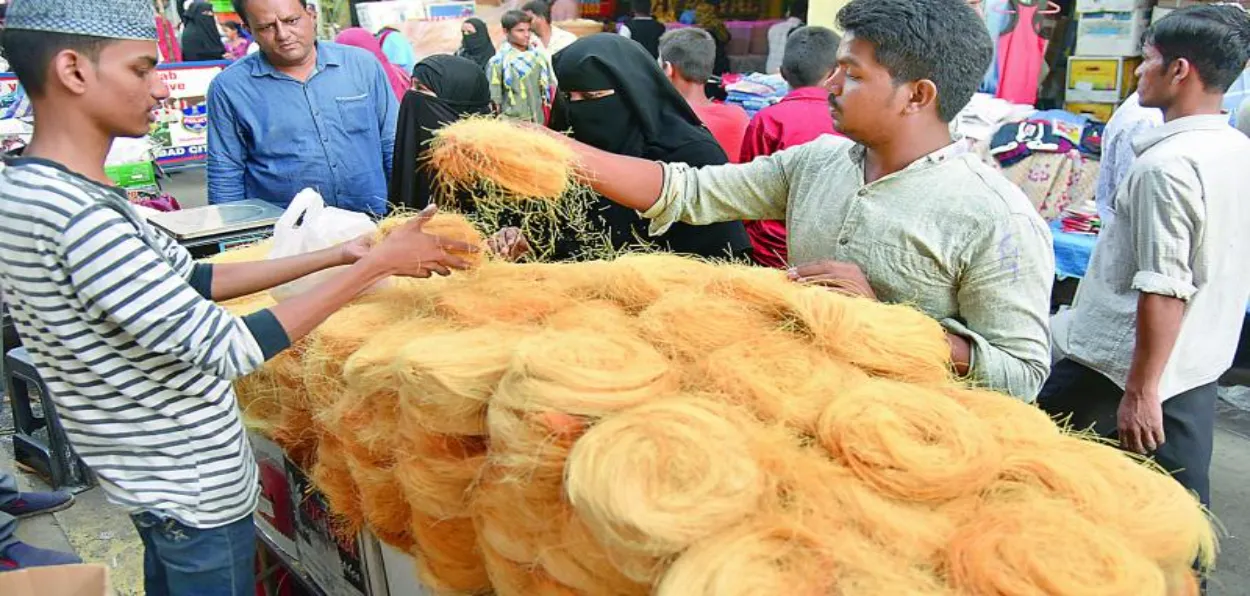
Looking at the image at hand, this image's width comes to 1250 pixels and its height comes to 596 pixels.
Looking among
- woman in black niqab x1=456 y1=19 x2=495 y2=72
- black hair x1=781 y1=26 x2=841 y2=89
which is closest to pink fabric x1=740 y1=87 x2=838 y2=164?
black hair x1=781 y1=26 x2=841 y2=89

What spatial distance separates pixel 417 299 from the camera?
5.62ft

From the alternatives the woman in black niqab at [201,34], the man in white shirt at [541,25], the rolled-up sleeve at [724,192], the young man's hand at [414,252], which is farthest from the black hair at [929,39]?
the woman in black niqab at [201,34]

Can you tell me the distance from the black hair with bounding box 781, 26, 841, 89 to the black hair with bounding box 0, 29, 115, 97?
3.02m

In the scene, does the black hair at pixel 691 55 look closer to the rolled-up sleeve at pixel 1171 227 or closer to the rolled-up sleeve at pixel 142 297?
the rolled-up sleeve at pixel 1171 227

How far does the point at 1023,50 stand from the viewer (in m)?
5.21

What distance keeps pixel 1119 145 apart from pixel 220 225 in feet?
12.6

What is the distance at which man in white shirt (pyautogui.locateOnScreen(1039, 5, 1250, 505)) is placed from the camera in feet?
7.13

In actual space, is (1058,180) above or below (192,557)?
above

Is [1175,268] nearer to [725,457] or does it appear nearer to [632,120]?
[632,120]

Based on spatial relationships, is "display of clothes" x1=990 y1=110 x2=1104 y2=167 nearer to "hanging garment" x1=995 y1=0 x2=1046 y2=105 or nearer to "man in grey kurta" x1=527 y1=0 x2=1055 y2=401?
"hanging garment" x1=995 y1=0 x2=1046 y2=105

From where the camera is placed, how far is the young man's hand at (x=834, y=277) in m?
Answer: 1.49

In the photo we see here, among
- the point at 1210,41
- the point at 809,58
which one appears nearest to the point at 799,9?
the point at 809,58

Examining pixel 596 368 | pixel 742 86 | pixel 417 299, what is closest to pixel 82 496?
pixel 417 299

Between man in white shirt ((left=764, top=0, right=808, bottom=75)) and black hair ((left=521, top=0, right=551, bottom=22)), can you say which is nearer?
black hair ((left=521, top=0, right=551, bottom=22))
